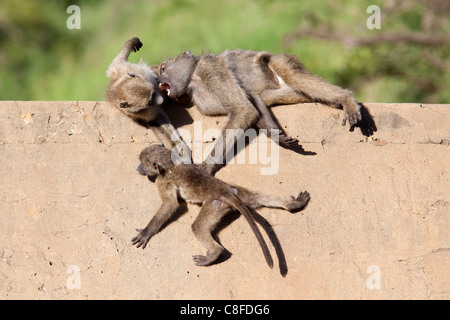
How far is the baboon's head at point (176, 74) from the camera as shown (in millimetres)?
5438

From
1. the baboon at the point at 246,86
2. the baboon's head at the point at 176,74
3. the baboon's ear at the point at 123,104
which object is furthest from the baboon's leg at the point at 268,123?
the baboon's ear at the point at 123,104

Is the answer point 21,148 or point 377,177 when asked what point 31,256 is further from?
point 377,177

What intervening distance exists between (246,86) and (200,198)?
3.94ft

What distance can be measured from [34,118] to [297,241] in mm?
2365

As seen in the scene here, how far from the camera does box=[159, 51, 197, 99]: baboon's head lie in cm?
544

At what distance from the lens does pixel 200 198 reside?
4.87 meters

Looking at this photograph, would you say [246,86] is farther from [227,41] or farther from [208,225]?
[227,41]

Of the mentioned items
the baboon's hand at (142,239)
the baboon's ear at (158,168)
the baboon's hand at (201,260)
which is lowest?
the baboon's hand at (201,260)

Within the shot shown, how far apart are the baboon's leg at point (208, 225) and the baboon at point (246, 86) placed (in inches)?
14.4

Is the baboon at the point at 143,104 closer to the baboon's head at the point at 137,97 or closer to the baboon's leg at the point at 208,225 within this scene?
the baboon's head at the point at 137,97

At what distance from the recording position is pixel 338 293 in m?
4.78

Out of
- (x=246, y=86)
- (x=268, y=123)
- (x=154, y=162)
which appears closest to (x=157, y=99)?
(x=154, y=162)

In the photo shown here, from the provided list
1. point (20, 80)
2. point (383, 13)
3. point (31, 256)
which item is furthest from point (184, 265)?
point (20, 80)

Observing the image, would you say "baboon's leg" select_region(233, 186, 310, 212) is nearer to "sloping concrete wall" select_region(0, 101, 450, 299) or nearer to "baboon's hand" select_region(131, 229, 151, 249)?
"sloping concrete wall" select_region(0, 101, 450, 299)
